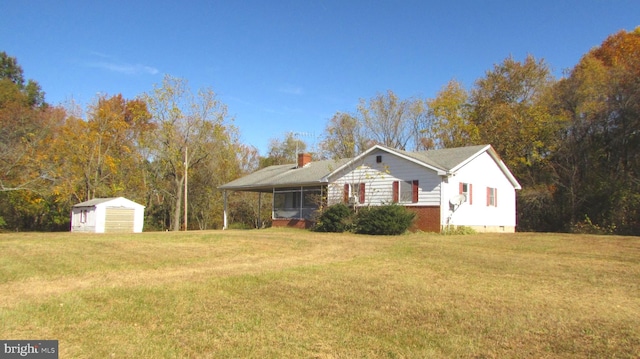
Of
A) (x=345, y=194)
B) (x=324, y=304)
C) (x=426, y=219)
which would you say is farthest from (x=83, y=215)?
(x=324, y=304)

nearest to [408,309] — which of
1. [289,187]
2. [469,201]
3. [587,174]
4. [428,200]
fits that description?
[428,200]

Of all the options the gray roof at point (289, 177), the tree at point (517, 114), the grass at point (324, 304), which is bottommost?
the grass at point (324, 304)

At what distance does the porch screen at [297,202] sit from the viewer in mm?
26797

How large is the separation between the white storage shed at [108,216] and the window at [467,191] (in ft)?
59.5

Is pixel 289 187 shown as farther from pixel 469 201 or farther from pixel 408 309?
pixel 408 309

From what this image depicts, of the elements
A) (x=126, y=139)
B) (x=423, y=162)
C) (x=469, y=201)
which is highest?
(x=126, y=139)

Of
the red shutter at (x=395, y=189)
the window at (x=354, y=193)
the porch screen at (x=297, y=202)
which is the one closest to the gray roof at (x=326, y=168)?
the porch screen at (x=297, y=202)

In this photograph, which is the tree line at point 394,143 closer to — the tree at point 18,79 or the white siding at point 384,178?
the tree at point 18,79

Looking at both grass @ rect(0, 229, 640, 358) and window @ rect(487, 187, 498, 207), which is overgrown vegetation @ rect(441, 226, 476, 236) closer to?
window @ rect(487, 187, 498, 207)

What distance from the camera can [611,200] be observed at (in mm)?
25016

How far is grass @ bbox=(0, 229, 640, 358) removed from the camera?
5.09 m

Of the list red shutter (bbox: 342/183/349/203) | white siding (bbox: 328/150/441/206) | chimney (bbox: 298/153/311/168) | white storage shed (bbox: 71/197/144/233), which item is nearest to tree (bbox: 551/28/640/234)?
white siding (bbox: 328/150/441/206)

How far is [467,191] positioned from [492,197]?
2.91 m

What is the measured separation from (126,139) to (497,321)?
120 ft
